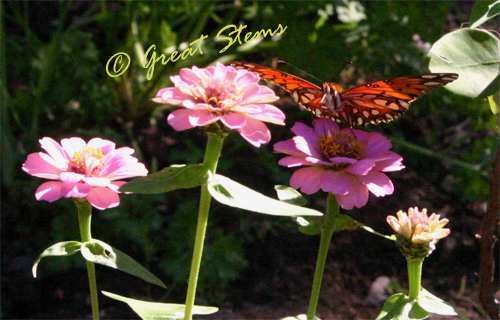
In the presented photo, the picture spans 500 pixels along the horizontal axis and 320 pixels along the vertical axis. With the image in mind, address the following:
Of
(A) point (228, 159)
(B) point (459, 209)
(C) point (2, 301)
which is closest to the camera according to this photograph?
(C) point (2, 301)

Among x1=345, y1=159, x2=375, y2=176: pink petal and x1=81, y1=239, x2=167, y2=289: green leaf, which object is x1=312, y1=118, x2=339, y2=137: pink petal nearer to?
x1=345, y1=159, x2=375, y2=176: pink petal

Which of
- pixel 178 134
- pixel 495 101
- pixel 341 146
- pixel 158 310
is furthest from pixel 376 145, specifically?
pixel 178 134

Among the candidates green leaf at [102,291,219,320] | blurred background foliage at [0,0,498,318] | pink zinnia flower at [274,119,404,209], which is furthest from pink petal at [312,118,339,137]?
blurred background foliage at [0,0,498,318]

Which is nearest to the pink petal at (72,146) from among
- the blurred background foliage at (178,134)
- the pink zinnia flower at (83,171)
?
the pink zinnia flower at (83,171)

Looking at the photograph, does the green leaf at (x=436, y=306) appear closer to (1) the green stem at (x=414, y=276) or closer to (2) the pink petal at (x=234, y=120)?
(1) the green stem at (x=414, y=276)

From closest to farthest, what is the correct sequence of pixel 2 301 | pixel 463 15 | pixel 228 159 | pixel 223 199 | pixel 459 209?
pixel 223 199, pixel 2 301, pixel 228 159, pixel 459 209, pixel 463 15

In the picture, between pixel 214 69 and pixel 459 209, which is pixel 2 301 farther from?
pixel 459 209

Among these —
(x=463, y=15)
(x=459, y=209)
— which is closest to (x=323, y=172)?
(x=459, y=209)

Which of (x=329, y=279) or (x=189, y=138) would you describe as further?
(x=189, y=138)

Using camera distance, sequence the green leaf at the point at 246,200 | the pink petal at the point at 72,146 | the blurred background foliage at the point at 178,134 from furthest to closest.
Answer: the blurred background foliage at the point at 178,134 → the pink petal at the point at 72,146 → the green leaf at the point at 246,200
